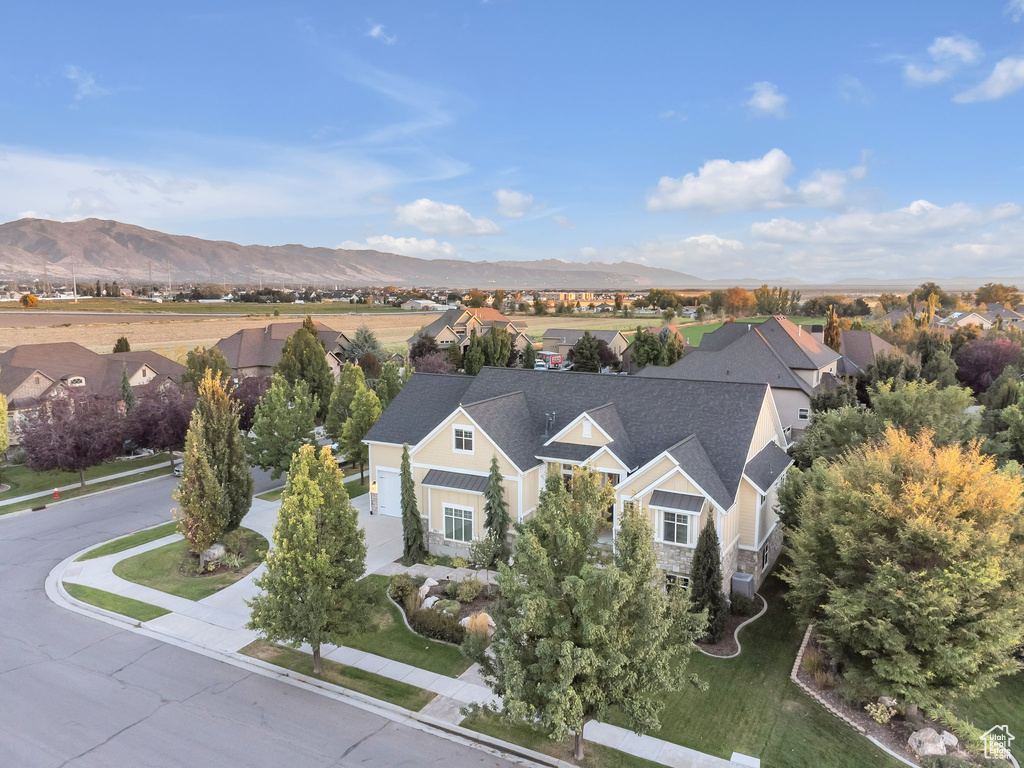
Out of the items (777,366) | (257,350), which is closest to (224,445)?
(777,366)

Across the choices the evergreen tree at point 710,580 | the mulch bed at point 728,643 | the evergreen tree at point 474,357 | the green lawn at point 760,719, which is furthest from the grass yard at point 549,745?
the evergreen tree at point 474,357

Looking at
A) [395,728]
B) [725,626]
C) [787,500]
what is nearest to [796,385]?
[787,500]

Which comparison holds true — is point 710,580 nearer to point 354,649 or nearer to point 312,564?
point 354,649

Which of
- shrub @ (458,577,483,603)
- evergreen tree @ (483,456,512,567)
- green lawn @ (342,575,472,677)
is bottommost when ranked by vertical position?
green lawn @ (342,575,472,677)

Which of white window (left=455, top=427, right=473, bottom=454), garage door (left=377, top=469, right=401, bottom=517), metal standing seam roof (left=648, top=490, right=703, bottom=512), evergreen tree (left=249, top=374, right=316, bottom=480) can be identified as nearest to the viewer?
metal standing seam roof (left=648, top=490, right=703, bottom=512)

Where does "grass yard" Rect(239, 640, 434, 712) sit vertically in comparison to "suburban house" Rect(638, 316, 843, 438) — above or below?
below

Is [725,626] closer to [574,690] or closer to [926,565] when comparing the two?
[926,565]

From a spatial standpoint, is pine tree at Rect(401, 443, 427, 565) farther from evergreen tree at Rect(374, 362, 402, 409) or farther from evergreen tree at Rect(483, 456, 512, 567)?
evergreen tree at Rect(374, 362, 402, 409)

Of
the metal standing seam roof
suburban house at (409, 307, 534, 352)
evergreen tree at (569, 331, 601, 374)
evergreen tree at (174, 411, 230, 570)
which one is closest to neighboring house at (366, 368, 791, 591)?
the metal standing seam roof
